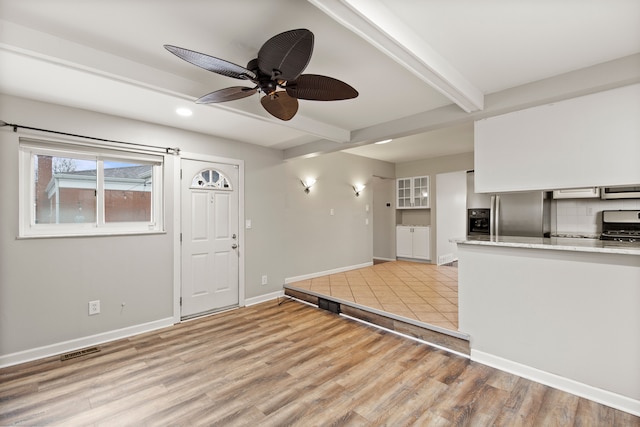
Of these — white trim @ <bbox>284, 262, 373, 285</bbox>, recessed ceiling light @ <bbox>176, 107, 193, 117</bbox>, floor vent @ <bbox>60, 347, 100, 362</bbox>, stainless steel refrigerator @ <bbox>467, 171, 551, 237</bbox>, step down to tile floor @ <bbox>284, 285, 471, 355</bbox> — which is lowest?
floor vent @ <bbox>60, 347, 100, 362</bbox>

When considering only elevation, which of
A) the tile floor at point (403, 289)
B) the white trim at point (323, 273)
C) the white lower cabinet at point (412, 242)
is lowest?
the tile floor at point (403, 289)

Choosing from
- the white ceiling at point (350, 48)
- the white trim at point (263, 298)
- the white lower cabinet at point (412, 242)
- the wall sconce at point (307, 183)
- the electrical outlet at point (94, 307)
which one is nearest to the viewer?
the white ceiling at point (350, 48)

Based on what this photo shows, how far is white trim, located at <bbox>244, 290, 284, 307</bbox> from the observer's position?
4.28 metres

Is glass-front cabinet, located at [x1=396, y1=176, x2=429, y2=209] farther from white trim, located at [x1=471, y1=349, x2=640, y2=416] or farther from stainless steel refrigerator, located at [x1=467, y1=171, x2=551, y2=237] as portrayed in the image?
white trim, located at [x1=471, y1=349, x2=640, y2=416]

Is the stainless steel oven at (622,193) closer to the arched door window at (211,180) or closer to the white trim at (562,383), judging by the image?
the white trim at (562,383)

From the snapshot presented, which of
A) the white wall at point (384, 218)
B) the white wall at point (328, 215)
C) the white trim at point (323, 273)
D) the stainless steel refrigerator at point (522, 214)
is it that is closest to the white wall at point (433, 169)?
the white wall at point (384, 218)

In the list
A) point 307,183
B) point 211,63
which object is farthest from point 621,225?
point 211,63

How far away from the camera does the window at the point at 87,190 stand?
2.82 meters

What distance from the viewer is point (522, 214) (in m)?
3.98

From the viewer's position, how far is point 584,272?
217 centimetres

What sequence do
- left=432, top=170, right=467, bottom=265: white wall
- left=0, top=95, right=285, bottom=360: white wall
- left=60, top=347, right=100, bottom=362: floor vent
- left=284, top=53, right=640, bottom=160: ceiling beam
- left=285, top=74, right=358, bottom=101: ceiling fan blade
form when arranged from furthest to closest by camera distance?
left=432, top=170, right=467, bottom=265: white wall, left=60, top=347, right=100, bottom=362: floor vent, left=0, top=95, right=285, bottom=360: white wall, left=284, top=53, right=640, bottom=160: ceiling beam, left=285, top=74, right=358, bottom=101: ceiling fan blade

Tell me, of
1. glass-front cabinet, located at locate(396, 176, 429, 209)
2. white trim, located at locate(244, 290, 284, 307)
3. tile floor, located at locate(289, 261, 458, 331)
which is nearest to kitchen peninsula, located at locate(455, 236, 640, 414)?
tile floor, located at locate(289, 261, 458, 331)

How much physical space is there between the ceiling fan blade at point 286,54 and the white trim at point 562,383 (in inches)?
111

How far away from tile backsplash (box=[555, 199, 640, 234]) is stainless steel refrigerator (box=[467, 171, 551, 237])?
19cm
